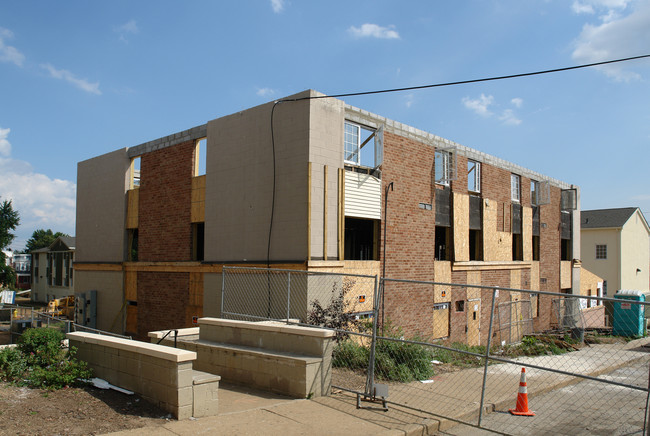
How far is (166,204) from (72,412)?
12.3m

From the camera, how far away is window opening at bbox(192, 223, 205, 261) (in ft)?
56.9

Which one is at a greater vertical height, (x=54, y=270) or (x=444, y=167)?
(x=444, y=167)

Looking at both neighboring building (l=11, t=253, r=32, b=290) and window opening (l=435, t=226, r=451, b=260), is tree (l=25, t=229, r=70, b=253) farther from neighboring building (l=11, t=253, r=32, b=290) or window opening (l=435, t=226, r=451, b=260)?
window opening (l=435, t=226, r=451, b=260)

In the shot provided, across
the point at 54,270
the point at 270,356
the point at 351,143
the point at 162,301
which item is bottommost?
the point at 54,270

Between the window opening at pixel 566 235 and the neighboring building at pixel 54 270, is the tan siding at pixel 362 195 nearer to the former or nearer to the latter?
the window opening at pixel 566 235

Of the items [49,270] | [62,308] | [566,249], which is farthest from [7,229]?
[566,249]

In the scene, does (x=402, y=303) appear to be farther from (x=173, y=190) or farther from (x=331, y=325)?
(x=173, y=190)

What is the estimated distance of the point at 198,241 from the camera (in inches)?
722

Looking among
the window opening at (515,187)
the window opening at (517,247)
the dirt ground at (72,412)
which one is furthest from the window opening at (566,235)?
the dirt ground at (72,412)

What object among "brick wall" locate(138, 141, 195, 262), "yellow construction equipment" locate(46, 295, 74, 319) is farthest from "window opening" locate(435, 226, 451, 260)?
"yellow construction equipment" locate(46, 295, 74, 319)

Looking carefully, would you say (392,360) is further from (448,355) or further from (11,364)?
(11,364)

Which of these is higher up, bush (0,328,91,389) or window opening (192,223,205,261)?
window opening (192,223,205,261)

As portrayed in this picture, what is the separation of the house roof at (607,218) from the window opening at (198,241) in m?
38.7

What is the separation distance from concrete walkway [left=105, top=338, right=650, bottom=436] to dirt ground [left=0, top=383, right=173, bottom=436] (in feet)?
1.29
